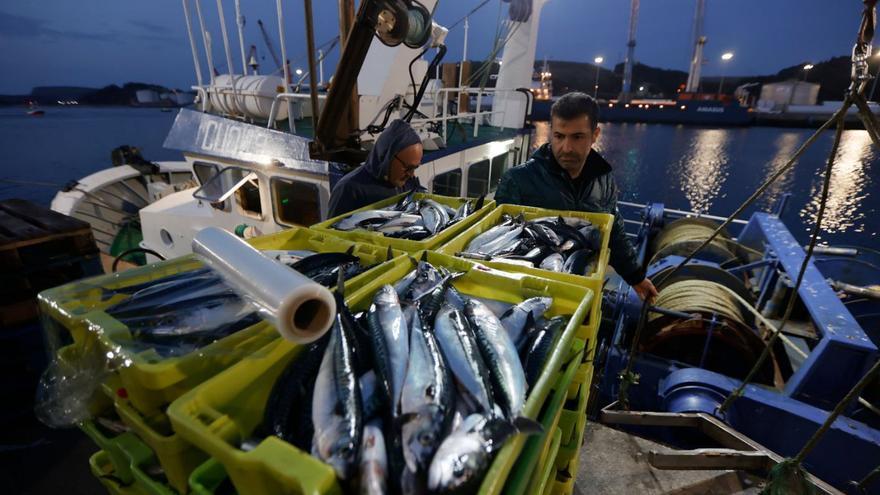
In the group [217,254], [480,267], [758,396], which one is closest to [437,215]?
[480,267]

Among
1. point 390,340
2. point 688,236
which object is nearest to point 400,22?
point 390,340

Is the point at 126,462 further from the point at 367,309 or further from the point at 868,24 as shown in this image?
the point at 868,24

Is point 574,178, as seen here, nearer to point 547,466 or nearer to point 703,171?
point 547,466

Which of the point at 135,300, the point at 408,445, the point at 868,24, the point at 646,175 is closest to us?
the point at 408,445

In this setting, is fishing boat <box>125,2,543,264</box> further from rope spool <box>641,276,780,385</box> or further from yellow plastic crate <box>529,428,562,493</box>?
rope spool <box>641,276,780,385</box>

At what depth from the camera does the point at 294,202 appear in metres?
6.28

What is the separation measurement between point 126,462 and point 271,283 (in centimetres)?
98

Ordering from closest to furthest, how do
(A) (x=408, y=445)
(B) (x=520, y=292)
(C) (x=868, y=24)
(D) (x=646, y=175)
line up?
(A) (x=408, y=445) → (C) (x=868, y=24) → (B) (x=520, y=292) → (D) (x=646, y=175)

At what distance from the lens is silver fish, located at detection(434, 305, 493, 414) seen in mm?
1271

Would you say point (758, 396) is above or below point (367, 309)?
Answer: below

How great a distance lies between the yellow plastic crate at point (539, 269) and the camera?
1.93m

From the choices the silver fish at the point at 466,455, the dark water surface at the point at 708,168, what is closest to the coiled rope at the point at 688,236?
the silver fish at the point at 466,455

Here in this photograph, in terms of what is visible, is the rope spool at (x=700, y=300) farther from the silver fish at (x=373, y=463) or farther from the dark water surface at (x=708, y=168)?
the dark water surface at (x=708, y=168)

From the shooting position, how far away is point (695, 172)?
98.8 feet
